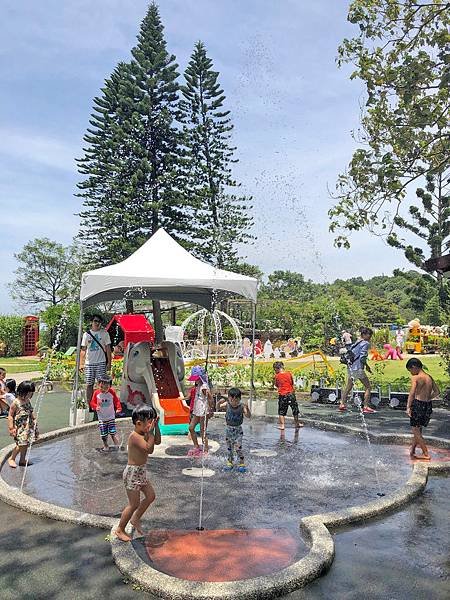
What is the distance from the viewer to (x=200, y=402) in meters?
7.70

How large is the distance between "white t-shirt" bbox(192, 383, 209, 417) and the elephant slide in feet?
5.21

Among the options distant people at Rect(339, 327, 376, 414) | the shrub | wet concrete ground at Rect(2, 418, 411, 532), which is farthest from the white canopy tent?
the shrub

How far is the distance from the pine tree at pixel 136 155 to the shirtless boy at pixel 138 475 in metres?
24.4

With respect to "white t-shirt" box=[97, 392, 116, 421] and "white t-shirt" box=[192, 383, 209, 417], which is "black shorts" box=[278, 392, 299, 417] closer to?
"white t-shirt" box=[192, 383, 209, 417]

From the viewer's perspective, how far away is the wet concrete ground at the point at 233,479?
17.4 ft

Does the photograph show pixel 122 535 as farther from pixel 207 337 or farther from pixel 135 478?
pixel 207 337

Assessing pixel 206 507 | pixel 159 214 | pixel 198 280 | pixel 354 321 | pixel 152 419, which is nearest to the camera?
pixel 152 419

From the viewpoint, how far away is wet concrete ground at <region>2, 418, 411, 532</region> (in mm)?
5293

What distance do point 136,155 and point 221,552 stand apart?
2748 cm

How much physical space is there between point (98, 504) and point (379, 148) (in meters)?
9.65

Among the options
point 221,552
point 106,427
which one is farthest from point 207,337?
point 221,552

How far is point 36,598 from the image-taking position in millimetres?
3588

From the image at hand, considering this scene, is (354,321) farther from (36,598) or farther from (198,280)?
(36,598)

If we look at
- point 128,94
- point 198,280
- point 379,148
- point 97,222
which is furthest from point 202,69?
point 198,280
